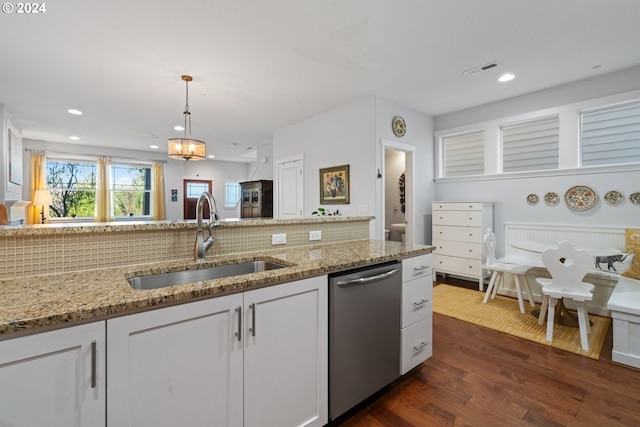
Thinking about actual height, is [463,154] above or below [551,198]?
above

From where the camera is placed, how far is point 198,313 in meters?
1.09

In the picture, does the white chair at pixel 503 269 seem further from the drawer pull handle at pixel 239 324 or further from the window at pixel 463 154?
the drawer pull handle at pixel 239 324

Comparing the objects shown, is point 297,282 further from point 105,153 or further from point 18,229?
point 105,153

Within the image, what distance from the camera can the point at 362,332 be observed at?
5.33 feet

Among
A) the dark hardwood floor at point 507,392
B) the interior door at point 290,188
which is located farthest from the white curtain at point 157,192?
the dark hardwood floor at point 507,392

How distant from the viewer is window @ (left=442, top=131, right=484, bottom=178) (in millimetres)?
4520

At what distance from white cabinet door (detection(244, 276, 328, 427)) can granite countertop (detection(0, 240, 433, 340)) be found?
3.3 inches

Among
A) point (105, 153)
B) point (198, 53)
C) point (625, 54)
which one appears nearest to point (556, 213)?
point (625, 54)

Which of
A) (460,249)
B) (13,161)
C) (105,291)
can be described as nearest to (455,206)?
(460,249)

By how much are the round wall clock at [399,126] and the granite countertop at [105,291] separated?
2.93 m

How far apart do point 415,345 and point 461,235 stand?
268 centimetres

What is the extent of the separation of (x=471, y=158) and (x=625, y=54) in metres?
1.97

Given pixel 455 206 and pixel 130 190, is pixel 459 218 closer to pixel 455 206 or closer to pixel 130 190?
pixel 455 206

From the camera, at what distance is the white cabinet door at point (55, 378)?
79 centimetres
